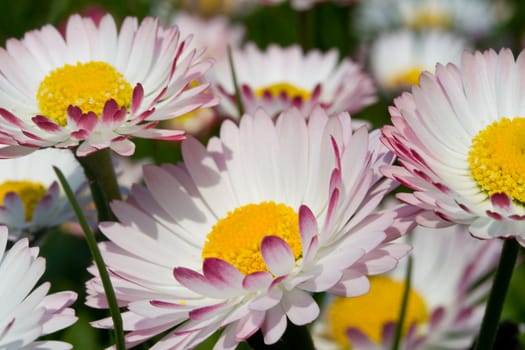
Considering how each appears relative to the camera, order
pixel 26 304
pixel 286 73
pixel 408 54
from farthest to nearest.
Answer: pixel 408 54 < pixel 286 73 < pixel 26 304

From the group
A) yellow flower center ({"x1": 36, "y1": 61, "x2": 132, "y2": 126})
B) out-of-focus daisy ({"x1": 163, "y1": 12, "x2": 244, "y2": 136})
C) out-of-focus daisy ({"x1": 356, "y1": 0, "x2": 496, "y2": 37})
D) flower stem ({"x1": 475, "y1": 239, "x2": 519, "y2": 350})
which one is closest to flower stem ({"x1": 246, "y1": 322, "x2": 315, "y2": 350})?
flower stem ({"x1": 475, "y1": 239, "x2": 519, "y2": 350})

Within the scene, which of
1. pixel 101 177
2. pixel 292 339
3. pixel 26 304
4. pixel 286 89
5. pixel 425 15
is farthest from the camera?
pixel 425 15

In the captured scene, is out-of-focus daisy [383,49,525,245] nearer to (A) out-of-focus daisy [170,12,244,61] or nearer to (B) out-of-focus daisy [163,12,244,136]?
(B) out-of-focus daisy [163,12,244,136]

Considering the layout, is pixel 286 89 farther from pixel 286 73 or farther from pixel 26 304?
pixel 26 304

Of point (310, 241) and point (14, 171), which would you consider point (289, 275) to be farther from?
point (14, 171)

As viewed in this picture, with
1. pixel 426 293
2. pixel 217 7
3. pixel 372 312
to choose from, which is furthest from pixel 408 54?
pixel 372 312
